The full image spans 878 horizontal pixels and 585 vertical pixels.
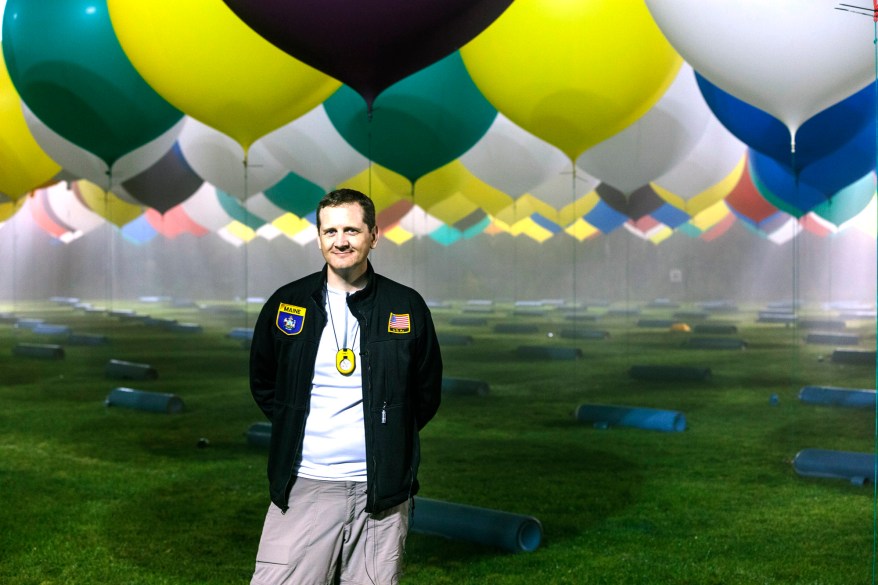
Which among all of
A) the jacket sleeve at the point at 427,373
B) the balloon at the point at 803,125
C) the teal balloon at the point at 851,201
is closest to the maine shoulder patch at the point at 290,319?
the jacket sleeve at the point at 427,373

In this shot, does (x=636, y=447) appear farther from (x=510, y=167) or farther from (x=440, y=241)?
(x=440, y=241)

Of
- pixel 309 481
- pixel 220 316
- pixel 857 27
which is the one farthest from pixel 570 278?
pixel 309 481

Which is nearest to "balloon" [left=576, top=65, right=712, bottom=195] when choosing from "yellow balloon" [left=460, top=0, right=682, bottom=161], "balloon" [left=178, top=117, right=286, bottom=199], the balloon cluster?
the balloon cluster

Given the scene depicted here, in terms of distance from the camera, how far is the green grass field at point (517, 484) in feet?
12.0

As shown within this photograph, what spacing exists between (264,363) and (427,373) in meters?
0.39

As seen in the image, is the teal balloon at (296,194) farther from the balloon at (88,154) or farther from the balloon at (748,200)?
the balloon at (748,200)

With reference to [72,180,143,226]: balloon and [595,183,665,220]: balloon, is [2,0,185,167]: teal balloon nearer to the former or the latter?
[595,183,665,220]: balloon

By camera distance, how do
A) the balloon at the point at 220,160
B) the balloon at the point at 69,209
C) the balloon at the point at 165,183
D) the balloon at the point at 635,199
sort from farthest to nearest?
1. the balloon at the point at 69,209
2. the balloon at the point at 635,199
3. the balloon at the point at 165,183
4. the balloon at the point at 220,160

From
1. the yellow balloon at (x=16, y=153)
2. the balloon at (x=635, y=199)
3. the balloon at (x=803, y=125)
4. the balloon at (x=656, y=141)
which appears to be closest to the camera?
the balloon at (x=803, y=125)

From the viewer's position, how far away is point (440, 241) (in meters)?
27.9

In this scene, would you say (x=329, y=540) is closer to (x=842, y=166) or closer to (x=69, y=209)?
(x=842, y=166)

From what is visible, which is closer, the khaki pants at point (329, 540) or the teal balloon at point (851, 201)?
the khaki pants at point (329, 540)

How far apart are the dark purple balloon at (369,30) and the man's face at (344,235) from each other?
6.67ft

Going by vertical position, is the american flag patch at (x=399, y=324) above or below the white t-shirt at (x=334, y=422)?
above
